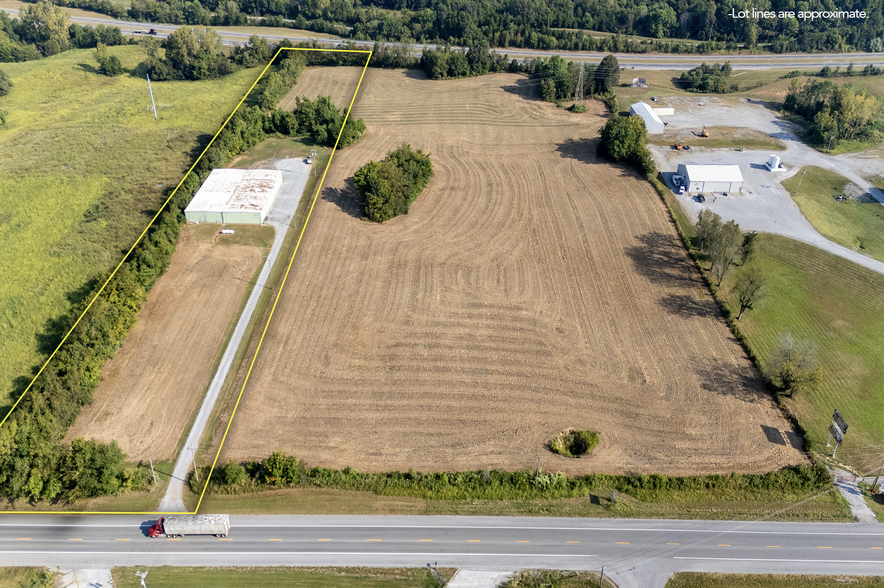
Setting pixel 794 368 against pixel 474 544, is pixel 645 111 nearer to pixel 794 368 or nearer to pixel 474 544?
pixel 794 368

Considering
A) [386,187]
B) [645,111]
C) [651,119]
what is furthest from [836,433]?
[645,111]

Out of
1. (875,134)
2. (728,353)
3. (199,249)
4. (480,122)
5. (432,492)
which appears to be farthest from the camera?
(480,122)

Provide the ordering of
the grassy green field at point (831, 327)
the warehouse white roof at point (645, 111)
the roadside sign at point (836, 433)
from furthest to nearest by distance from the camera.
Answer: the warehouse white roof at point (645, 111), the grassy green field at point (831, 327), the roadside sign at point (836, 433)

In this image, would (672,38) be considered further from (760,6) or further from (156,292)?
(156,292)

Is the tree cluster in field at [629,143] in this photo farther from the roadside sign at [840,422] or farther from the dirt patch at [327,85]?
the dirt patch at [327,85]

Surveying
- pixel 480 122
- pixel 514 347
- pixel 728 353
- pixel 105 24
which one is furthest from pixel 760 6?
pixel 105 24

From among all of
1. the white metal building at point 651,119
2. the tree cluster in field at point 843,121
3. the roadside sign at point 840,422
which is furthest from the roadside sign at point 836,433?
the tree cluster in field at point 843,121
